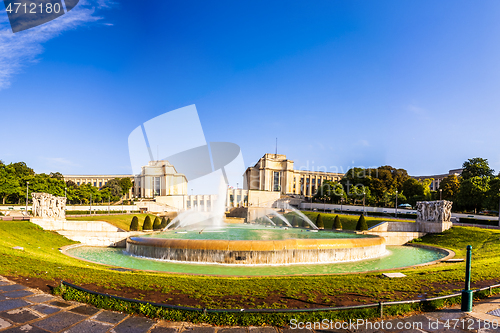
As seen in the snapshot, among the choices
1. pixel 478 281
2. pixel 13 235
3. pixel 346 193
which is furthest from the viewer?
pixel 346 193

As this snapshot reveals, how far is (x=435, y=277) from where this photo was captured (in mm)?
11250

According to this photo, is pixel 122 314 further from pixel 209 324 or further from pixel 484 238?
pixel 484 238

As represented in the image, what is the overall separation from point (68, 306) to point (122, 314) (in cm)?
156

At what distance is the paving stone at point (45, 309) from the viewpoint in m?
6.86

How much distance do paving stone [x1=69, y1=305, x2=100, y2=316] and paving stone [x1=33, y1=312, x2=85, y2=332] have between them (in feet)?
0.55

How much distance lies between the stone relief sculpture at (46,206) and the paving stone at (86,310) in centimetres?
3014

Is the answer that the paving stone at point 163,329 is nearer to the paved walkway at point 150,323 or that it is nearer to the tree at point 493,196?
the paved walkway at point 150,323

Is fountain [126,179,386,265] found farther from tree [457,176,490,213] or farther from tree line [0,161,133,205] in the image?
tree line [0,161,133,205]

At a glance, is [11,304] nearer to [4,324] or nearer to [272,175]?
[4,324]

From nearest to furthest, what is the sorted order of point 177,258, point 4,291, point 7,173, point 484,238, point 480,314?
point 480,314, point 4,291, point 177,258, point 484,238, point 7,173

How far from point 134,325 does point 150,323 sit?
32cm

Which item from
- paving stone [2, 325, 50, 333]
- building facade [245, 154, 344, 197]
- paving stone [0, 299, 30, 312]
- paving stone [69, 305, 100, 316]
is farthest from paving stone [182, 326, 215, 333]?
building facade [245, 154, 344, 197]

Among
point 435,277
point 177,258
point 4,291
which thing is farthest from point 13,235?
point 435,277

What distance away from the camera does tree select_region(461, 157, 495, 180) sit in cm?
6600
